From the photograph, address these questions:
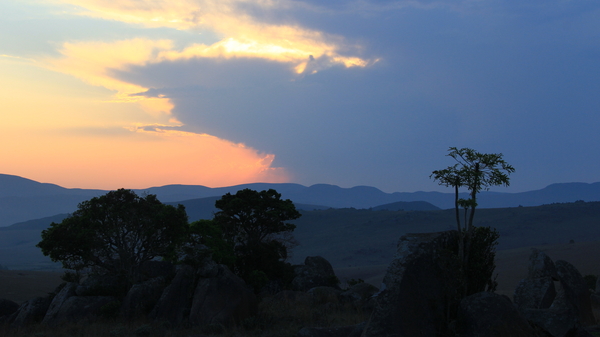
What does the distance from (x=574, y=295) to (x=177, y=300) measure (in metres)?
13.8

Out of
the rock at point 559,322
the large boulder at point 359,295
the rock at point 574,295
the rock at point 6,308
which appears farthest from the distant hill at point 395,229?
the rock at point 559,322

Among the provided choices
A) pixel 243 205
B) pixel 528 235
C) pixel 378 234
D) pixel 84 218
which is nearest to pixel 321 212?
pixel 378 234

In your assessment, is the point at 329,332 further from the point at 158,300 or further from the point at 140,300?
the point at 140,300

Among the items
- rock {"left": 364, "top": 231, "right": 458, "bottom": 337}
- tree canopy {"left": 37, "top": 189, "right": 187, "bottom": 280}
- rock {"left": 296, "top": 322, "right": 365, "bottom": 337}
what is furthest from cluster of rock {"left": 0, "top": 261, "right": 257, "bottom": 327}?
rock {"left": 364, "top": 231, "right": 458, "bottom": 337}

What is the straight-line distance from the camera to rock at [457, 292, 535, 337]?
8.86 m

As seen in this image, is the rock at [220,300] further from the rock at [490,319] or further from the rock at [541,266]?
the rock at [541,266]

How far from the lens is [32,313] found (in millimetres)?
16875

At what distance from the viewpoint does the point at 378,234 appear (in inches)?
4087

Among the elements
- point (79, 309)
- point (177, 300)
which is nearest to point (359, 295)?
point (177, 300)

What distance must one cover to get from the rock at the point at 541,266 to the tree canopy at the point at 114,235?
14523 millimetres

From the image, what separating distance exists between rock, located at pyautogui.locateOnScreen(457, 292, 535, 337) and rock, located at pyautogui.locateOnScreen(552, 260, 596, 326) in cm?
648

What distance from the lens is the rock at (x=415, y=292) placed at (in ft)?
28.7

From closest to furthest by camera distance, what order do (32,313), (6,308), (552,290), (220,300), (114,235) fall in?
(220,300)
(552,290)
(32,313)
(114,235)
(6,308)

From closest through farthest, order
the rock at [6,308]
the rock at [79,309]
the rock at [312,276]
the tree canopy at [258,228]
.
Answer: the rock at [79,309], the rock at [6,308], the tree canopy at [258,228], the rock at [312,276]
